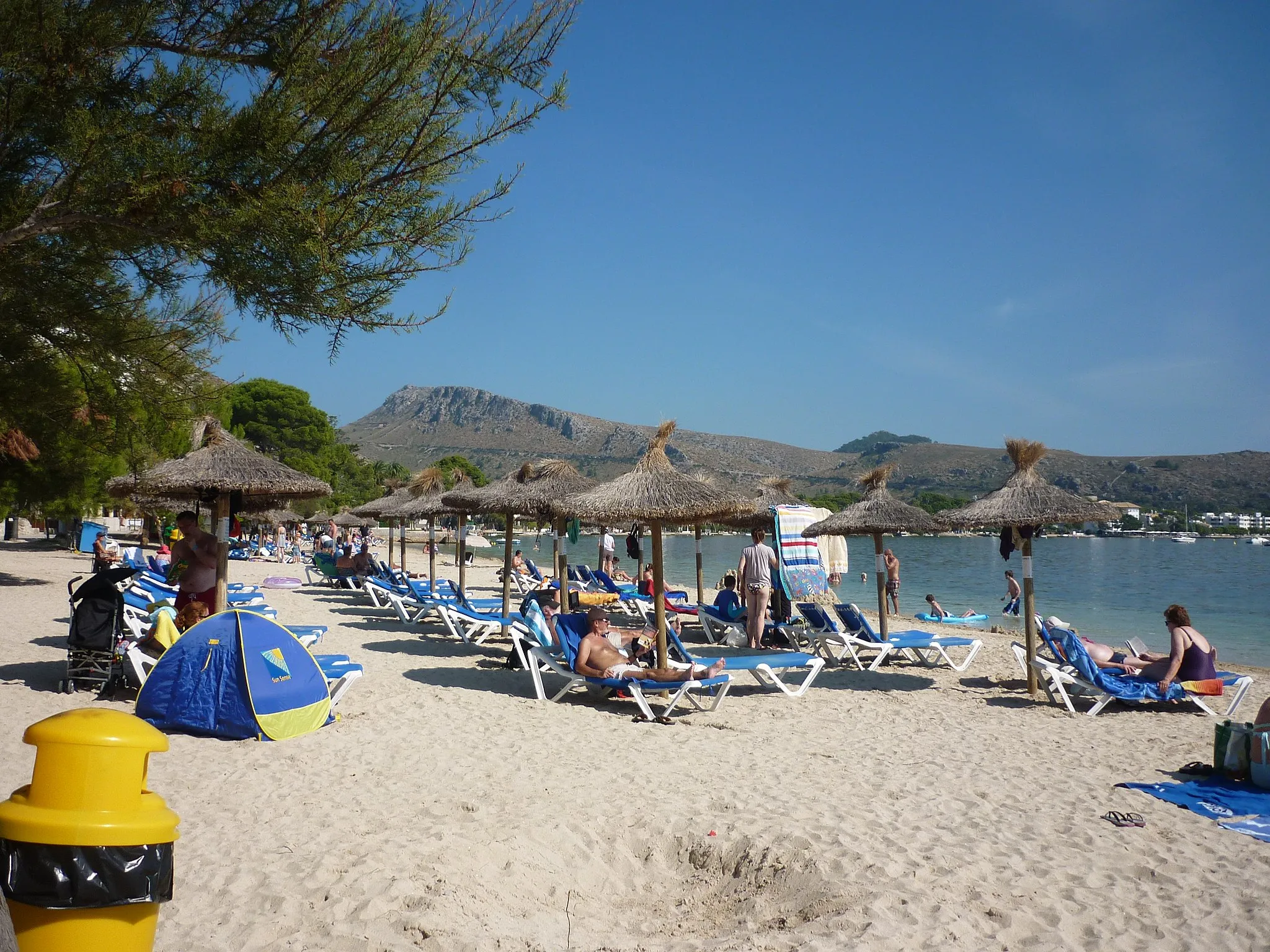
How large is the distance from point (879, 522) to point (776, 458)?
449 ft

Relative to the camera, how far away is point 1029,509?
26.8 feet

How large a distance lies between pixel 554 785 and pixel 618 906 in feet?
4.67

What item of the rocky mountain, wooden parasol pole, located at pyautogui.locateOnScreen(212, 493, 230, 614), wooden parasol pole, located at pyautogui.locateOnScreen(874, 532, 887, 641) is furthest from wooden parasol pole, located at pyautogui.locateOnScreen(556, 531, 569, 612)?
the rocky mountain

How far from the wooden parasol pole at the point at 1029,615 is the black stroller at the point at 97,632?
306 inches

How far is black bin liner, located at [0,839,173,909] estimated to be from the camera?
176 centimetres

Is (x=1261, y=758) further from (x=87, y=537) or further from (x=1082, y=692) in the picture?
(x=87, y=537)

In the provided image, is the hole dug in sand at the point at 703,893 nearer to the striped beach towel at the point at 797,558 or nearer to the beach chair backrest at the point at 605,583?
the striped beach towel at the point at 797,558

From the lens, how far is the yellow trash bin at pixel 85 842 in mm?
1771

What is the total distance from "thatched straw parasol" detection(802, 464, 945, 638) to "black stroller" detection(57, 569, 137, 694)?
727cm

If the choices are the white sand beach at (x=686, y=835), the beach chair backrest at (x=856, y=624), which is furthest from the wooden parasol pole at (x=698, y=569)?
the white sand beach at (x=686, y=835)

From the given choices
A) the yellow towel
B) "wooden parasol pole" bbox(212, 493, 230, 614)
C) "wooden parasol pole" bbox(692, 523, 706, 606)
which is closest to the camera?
the yellow towel

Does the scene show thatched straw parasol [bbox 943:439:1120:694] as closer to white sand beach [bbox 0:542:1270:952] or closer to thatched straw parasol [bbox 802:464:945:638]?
thatched straw parasol [bbox 802:464:945:638]

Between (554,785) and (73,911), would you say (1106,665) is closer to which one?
(554,785)

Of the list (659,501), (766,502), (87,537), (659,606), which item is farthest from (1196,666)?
(87,537)
